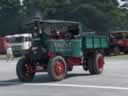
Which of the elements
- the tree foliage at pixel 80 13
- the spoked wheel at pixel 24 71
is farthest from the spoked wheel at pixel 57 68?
the tree foliage at pixel 80 13

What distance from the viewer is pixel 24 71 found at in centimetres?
2005

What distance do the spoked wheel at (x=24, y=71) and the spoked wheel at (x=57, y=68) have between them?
127cm

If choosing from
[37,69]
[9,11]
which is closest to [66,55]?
[37,69]

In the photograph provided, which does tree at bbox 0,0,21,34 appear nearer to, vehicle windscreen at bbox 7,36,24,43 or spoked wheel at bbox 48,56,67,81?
vehicle windscreen at bbox 7,36,24,43

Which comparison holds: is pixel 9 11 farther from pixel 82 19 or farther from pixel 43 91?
pixel 43 91

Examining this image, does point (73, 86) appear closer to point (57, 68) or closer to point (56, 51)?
point (57, 68)

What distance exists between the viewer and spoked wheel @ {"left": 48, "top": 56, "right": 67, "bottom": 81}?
18.9 meters

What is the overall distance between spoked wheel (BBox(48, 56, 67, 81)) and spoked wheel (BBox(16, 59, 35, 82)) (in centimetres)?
127

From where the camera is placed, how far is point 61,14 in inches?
2972

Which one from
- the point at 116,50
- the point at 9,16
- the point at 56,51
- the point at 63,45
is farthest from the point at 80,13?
the point at 56,51

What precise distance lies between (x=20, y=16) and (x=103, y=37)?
61.8 metres

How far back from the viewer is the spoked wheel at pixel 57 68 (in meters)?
18.9

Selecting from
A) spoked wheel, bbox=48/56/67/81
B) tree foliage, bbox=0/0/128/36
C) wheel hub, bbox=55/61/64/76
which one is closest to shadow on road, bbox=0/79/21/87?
spoked wheel, bbox=48/56/67/81

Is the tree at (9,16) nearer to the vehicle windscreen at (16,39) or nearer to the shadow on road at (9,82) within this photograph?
the vehicle windscreen at (16,39)
